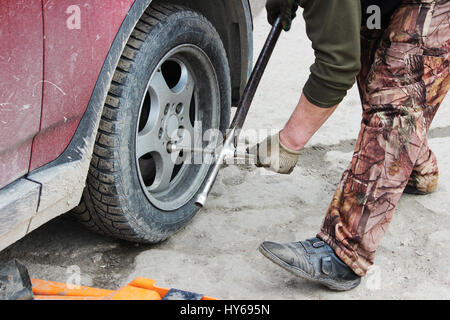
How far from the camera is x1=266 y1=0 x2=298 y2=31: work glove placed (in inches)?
74.4

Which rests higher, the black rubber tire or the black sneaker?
the black rubber tire

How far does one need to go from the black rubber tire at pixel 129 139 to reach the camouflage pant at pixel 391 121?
669 mm

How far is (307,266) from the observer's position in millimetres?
1817

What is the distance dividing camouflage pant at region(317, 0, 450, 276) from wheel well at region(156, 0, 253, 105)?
0.65 m

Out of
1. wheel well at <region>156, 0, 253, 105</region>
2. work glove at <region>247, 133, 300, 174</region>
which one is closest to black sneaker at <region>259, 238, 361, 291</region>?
work glove at <region>247, 133, 300, 174</region>

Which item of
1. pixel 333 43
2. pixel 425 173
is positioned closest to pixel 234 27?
pixel 333 43

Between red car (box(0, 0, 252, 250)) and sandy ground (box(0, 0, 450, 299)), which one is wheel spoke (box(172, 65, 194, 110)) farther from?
sandy ground (box(0, 0, 450, 299))

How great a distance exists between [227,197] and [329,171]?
604mm

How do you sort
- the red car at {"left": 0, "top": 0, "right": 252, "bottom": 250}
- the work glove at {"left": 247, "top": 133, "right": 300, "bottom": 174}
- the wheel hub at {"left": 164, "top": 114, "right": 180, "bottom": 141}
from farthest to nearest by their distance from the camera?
the wheel hub at {"left": 164, "top": 114, "right": 180, "bottom": 141}, the work glove at {"left": 247, "top": 133, "right": 300, "bottom": 174}, the red car at {"left": 0, "top": 0, "right": 252, "bottom": 250}

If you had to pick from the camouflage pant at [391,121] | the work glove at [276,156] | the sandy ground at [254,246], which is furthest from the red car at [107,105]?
the camouflage pant at [391,121]

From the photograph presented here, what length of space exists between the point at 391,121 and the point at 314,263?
21.4 inches

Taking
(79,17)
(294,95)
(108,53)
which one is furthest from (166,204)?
(294,95)

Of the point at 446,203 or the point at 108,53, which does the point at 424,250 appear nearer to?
the point at 446,203

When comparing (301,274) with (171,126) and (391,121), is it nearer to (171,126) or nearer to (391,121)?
(391,121)
